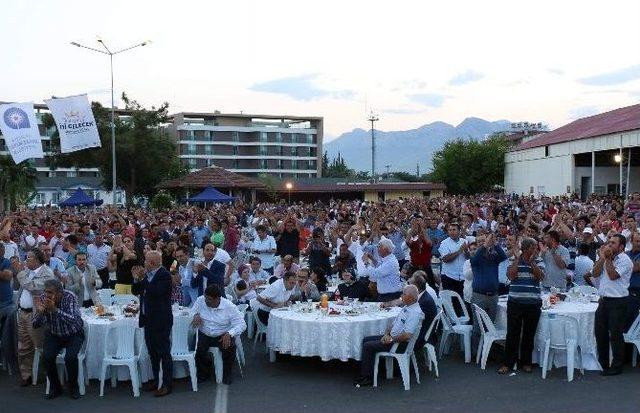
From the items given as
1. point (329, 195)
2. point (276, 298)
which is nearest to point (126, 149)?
point (329, 195)

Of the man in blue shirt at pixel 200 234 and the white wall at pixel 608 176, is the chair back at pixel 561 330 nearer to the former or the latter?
the man in blue shirt at pixel 200 234

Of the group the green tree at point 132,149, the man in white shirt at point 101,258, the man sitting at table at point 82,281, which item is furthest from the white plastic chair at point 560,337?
the green tree at point 132,149

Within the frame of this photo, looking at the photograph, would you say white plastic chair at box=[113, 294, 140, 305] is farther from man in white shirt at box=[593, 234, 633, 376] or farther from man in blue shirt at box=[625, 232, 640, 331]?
man in blue shirt at box=[625, 232, 640, 331]

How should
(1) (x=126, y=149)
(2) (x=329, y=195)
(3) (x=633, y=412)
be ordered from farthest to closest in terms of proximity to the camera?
(2) (x=329, y=195), (1) (x=126, y=149), (3) (x=633, y=412)

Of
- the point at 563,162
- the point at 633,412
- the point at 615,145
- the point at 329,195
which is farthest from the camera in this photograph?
the point at 329,195

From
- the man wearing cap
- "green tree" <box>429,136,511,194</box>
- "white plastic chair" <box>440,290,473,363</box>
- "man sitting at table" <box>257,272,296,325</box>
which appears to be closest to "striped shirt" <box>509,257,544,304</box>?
"white plastic chair" <box>440,290,473,363</box>

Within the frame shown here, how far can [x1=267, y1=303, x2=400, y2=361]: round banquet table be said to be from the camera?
7.64 meters

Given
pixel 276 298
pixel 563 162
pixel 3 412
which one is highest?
pixel 563 162

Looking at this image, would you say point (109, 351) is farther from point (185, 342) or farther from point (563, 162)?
point (563, 162)

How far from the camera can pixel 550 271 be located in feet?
30.6

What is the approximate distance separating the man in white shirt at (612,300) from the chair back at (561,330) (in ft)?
0.91

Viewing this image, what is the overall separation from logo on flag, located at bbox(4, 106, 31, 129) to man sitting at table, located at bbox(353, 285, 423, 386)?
13880 mm

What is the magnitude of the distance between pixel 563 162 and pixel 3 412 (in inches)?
1587

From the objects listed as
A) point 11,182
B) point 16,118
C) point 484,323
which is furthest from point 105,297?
point 11,182
